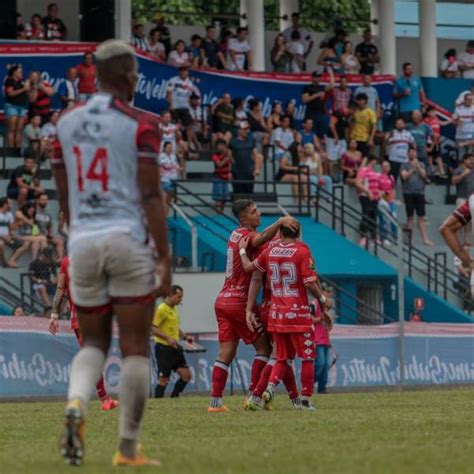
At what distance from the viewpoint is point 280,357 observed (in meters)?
18.3

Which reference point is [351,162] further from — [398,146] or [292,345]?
[292,345]

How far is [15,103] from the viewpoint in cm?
3095

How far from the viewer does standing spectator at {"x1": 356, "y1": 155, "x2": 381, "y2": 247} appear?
3366 centimetres

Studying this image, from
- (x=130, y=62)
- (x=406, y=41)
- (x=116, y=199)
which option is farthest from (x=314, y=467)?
(x=406, y=41)

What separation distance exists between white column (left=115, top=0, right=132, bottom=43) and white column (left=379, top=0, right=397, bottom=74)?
696cm

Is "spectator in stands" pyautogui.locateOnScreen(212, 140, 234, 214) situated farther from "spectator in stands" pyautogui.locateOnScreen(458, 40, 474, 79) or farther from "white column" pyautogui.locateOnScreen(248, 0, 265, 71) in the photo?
"spectator in stands" pyautogui.locateOnScreen(458, 40, 474, 79)

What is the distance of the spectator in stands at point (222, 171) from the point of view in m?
32.5

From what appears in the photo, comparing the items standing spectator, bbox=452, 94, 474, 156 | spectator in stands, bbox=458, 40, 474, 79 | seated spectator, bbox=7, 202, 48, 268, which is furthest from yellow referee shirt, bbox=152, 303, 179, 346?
spectator in stands, bbox=458, 40, 474, 79

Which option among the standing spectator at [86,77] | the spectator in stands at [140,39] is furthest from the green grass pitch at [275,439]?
the spectator in stands at [140,39]

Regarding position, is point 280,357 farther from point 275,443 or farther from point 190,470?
point 190,470

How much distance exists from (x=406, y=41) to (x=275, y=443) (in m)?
30.9

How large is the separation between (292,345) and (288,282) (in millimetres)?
681

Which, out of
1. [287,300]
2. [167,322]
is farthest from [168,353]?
[287,300]

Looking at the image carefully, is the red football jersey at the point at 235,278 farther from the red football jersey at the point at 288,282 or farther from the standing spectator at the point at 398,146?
the standing spectator at the point at 398,146
